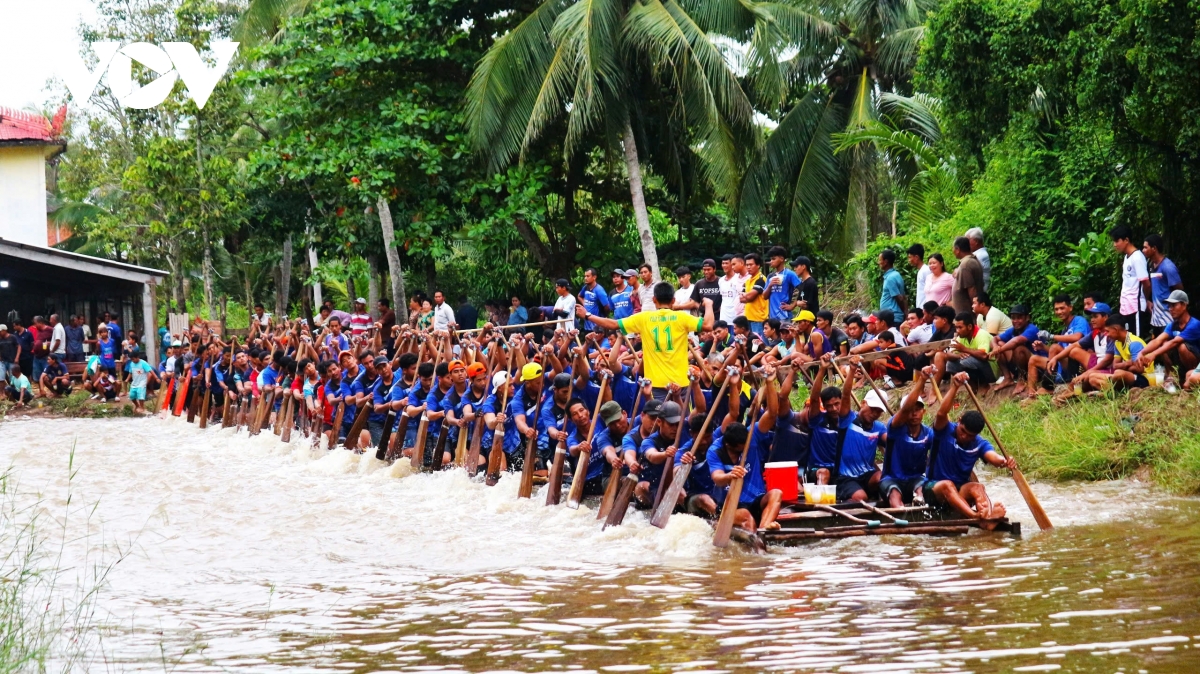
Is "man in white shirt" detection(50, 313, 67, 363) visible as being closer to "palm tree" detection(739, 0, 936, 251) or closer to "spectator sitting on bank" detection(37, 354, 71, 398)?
"spectator sitting on bank" detection(37, 354, 71, 398)

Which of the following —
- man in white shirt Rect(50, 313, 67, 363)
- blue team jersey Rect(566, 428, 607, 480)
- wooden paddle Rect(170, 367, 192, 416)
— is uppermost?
man in white shirt Rect(50, 313, 67, 363)

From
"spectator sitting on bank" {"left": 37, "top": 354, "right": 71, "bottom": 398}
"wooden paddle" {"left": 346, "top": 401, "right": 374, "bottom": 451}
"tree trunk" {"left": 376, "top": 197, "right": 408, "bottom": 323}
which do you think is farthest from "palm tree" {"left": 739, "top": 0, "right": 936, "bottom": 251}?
"spectator sitting on bank" {"left": 37, "top": 354, "right": 71, "bottom": 398}

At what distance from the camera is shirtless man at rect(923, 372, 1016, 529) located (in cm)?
911

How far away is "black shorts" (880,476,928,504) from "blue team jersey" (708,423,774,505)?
3.08 ft

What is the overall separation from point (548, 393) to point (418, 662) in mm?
5739

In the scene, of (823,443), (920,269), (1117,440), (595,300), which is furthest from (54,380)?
(1117,440)

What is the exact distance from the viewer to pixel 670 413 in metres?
9.88

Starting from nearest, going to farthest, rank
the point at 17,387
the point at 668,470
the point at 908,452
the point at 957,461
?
the point at 957,461, the point at 908,452, the point at 668,470, the point at 17,387

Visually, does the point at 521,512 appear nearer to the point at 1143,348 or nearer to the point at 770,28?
the point at 1143,348

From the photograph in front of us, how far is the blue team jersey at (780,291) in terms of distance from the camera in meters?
13.9

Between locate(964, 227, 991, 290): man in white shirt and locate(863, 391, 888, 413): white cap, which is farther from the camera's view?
locate(964, 227, 991, 290): man in white shirt

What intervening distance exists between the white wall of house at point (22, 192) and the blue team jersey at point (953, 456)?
27.7 meters

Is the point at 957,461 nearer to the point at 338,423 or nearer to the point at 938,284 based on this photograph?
the point at 938,284

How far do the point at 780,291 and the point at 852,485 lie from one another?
4.59 metres
